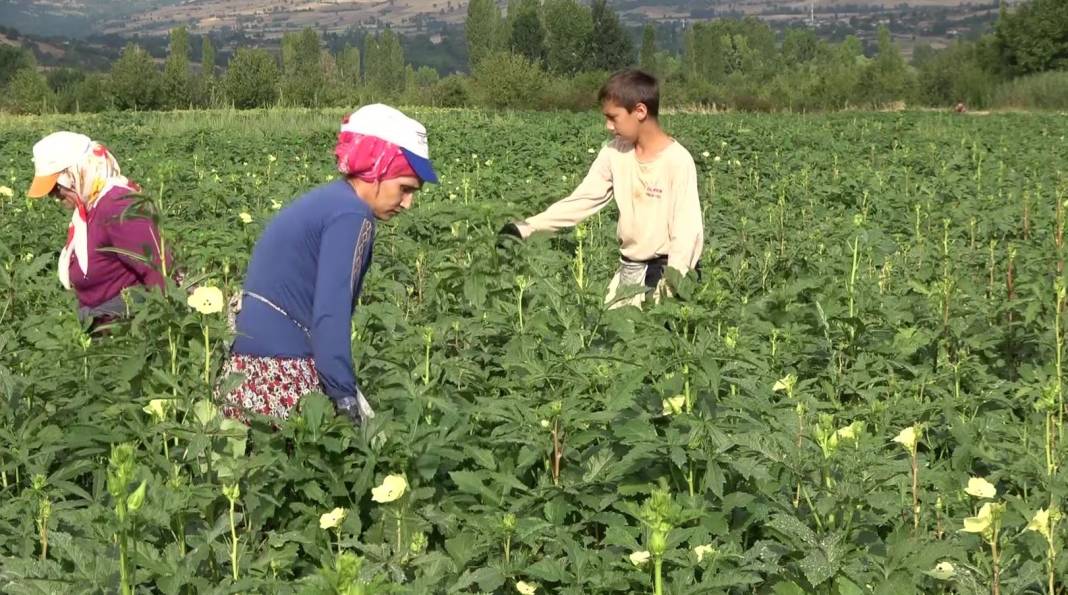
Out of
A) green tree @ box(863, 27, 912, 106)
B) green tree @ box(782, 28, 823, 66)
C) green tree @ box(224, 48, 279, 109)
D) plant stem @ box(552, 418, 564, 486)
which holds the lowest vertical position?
green tree @ box(782, 28, 823, 66)

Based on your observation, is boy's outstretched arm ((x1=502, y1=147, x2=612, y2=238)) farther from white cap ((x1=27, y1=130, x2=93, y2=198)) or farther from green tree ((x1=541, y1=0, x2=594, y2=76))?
green tree ((x1=541, y1=0, x2=594, y2=76))

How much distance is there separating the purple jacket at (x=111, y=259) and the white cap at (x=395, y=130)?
1.62 m

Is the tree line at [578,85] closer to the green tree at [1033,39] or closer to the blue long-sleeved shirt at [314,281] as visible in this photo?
the green tree at [1033,39]

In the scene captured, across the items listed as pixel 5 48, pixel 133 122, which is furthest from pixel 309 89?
pixel 5 48

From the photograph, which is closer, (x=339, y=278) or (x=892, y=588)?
Answer: (x=892, y=588)

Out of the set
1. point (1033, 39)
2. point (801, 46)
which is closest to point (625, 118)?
point (1033, 39)

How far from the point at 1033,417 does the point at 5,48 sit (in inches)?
6914

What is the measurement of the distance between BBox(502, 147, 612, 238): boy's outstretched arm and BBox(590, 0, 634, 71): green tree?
94.0 meters

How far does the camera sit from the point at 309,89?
43.6m

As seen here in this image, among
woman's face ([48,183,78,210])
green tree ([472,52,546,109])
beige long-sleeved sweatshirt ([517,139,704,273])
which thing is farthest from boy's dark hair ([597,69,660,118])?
green tree ([472,52,546,109])

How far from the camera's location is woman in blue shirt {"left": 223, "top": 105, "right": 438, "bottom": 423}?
3365 mm

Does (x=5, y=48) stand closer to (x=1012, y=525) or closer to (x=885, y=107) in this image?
(x=885, y=107)

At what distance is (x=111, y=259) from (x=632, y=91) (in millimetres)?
2351

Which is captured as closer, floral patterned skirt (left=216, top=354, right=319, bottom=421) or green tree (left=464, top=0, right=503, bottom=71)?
floral patterned skirt (left=216, top=354, right=319, bottom=421)
